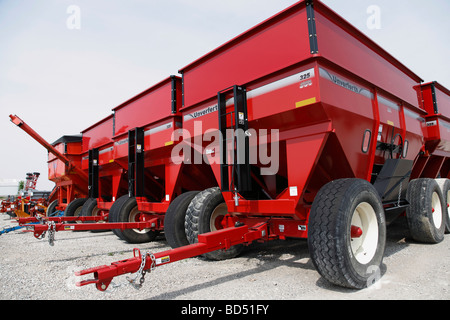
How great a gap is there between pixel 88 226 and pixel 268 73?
12.6 feet

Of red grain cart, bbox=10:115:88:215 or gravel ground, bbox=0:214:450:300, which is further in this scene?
red grain cart, bbox=10:115:88:215

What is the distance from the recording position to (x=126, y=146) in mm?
6938

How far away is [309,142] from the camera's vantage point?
11.8 ft

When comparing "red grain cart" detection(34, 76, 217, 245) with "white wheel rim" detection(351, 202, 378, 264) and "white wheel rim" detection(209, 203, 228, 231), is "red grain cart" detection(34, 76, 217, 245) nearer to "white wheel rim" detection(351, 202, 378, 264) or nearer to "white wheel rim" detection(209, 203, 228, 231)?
"white wheel rim" detection(209, 203, 228, 231)

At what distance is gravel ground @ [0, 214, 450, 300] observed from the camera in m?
3.05

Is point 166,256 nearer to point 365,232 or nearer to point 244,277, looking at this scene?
point 244,277

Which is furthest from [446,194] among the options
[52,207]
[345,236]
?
[52,207]

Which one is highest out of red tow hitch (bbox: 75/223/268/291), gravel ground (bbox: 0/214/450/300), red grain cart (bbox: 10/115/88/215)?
red grain cart (bbox: 10/115/88/215)

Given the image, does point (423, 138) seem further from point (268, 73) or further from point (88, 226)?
point (88, 226)

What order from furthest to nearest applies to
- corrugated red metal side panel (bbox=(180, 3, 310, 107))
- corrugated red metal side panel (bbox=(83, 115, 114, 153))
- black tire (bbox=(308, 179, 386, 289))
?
1. corrugated red metal side panel (bbox=(83, 115, 114, 153))
2. corrugated red metal side panel (bbox=(180, 3, 310, 107))
3. black tire (bbox=(308, 179, 386, 289))

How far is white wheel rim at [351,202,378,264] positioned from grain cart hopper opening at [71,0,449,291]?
0.01 meters

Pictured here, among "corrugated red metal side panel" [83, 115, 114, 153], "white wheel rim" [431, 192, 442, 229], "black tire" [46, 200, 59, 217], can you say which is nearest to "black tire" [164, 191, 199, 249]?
"corrugated red metal side panel" [83, 115, 114, 153]

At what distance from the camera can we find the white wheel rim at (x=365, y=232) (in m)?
3.46

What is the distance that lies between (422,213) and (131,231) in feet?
17.6
